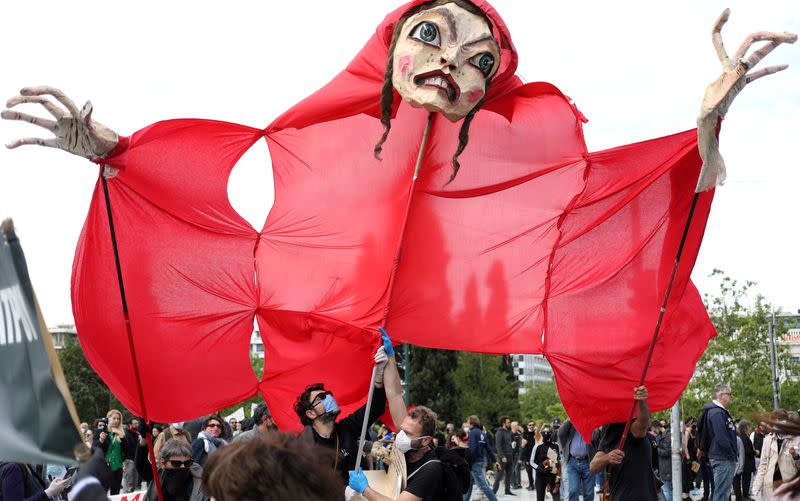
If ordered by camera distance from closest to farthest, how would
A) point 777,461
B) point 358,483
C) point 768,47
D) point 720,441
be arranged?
1. point 358,483
2. point 768,47
3. point 777,461
4. point 720,441

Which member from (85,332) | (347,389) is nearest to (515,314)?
(347,389)

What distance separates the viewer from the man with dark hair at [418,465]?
6125mm

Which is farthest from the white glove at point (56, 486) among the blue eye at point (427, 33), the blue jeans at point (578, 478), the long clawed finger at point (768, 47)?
the blue jeans at point (578, 478)

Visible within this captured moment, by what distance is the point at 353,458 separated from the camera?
22.4 feet

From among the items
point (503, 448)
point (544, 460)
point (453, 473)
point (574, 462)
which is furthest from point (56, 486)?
point (503, 448)

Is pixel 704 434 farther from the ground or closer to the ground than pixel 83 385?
farther from the ground

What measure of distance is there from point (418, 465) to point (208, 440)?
4601 millimetres

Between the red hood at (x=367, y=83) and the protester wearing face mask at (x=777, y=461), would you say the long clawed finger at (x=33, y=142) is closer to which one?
the red hood at (x=367, y=83)

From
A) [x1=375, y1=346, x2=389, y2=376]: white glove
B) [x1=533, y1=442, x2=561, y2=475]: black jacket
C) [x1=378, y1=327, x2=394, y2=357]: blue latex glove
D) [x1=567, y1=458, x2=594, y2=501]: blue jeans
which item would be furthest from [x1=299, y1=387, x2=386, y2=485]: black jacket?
[x1=533, y1=442, x2=561, y2=475]: black jacket

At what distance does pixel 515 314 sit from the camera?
809 cm

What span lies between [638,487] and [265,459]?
17.7 ft

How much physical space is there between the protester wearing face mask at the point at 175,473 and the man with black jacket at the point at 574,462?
6.94 meters

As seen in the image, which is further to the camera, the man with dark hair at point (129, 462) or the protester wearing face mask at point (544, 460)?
the protester wearing face mask at point (544, 460)

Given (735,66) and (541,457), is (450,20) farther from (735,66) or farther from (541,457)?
(541,457)
